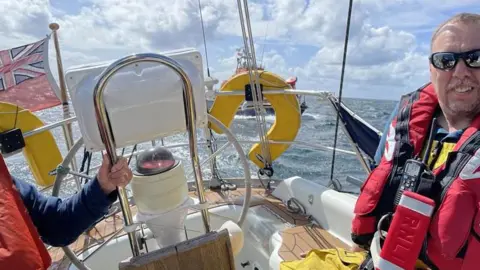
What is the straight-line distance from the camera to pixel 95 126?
38.5 inches

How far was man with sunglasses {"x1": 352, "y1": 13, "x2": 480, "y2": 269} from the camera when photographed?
1.01 metres

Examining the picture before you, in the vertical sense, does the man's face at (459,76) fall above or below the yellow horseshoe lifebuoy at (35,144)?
above

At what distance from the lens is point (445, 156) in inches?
45.0

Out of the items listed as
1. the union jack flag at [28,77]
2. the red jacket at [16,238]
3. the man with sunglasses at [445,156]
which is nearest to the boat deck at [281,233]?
the man with sunglasses at [445,156]

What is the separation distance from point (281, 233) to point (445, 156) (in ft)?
4.77

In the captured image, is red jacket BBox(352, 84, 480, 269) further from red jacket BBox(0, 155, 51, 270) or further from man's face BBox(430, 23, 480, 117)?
red jacket BBox(0, 155, 51, 270)

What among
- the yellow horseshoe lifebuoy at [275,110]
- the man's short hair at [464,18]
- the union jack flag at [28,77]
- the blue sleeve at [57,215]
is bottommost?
the yellow horseshoe lifebuoy at [275,110]

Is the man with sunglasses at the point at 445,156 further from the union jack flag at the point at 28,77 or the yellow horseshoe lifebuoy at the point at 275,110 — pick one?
the union jack flag at the point at 28,77

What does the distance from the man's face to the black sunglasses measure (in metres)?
0.01

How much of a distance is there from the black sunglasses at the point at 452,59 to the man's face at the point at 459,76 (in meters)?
0.01

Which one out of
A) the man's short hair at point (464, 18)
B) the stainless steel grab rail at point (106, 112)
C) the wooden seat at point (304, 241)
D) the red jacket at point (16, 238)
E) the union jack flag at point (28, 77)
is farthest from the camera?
the union jack flag at point (28, 77)

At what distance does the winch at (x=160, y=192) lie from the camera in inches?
48.0

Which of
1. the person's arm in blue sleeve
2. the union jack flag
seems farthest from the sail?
the union jack flag

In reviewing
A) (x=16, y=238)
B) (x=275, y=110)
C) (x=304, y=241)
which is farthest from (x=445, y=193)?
(x=275, y=110)
